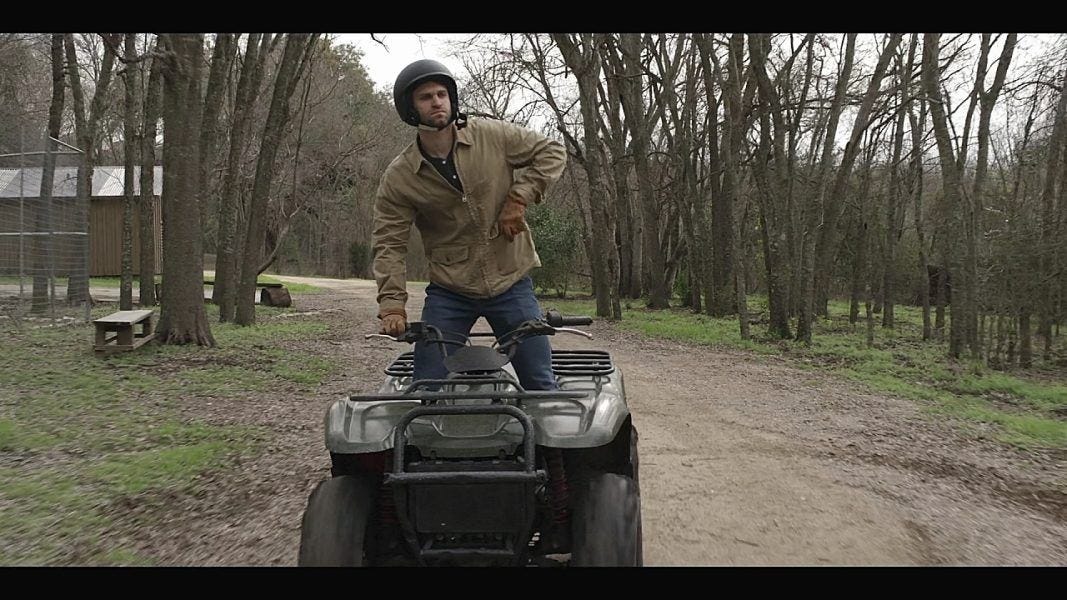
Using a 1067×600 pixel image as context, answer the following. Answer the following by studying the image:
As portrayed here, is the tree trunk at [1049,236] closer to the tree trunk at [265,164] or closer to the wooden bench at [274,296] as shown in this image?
the tree trunk at [265,164]

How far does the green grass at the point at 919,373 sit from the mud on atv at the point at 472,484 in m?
5.70

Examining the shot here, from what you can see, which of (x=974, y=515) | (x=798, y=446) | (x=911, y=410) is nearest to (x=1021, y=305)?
(x=911, y=410)

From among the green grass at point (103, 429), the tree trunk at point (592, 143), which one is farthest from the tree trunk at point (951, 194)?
the green grass at point (103, 429)

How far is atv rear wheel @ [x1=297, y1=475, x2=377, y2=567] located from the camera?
276 cm

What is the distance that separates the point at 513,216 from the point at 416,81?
668mm

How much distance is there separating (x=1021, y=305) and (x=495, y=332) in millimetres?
11470

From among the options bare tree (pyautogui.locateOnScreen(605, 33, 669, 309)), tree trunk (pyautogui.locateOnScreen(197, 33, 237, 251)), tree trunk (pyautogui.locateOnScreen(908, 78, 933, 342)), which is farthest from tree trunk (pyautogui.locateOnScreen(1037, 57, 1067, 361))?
tree trunk (pyautogui.locateOnScreen(197, 33, 237, 251))

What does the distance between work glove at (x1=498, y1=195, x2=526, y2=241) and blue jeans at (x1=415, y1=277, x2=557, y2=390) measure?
0.91 ft

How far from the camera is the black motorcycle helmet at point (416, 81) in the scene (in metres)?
3.34

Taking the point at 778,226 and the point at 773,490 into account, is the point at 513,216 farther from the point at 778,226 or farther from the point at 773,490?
the point at 778,226

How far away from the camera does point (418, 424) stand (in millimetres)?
2830

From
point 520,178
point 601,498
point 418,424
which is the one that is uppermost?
point 520,178

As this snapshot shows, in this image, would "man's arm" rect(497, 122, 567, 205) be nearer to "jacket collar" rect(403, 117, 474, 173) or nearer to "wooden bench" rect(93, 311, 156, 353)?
"jacket collar" rect(403, 117, 474, 173)
